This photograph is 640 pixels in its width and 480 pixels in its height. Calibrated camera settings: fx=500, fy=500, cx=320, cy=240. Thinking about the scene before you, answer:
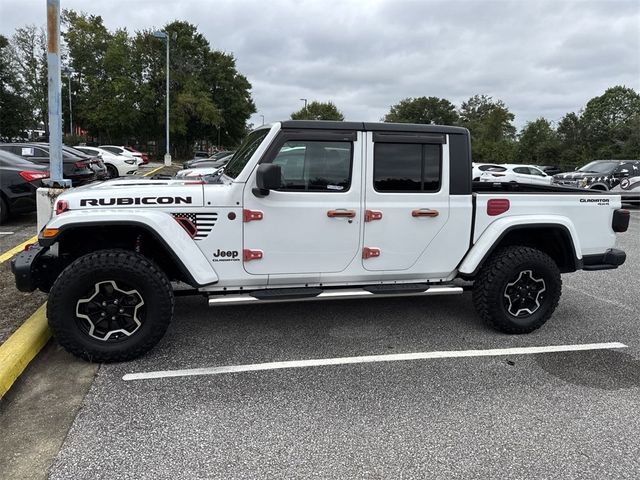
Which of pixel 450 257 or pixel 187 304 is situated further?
pixel 187 304

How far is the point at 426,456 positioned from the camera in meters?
2.82

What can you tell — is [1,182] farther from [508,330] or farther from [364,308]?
[508,330]

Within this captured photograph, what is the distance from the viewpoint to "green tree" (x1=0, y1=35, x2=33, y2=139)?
43.3 meters

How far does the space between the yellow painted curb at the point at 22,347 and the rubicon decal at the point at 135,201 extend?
1.15m

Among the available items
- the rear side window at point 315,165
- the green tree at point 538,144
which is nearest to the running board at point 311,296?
the rear side window at point 315,165

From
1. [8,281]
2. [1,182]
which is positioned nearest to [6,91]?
[1,182]

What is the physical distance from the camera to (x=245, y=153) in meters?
4.46

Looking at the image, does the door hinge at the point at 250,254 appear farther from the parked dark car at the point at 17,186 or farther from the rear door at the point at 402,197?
the parked dark car at the point at 17,186

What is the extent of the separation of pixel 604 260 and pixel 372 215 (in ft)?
8.11

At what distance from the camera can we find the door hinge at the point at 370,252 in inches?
169

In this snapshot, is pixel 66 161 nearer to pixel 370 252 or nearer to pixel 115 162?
pixel 115 162

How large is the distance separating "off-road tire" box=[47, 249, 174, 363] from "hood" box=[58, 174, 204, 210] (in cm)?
38

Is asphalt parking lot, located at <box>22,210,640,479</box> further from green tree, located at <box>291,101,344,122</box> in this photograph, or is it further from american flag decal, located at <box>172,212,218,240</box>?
green tree, located at <box>291,101,344,122</box>

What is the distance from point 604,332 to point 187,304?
418 centimetres
